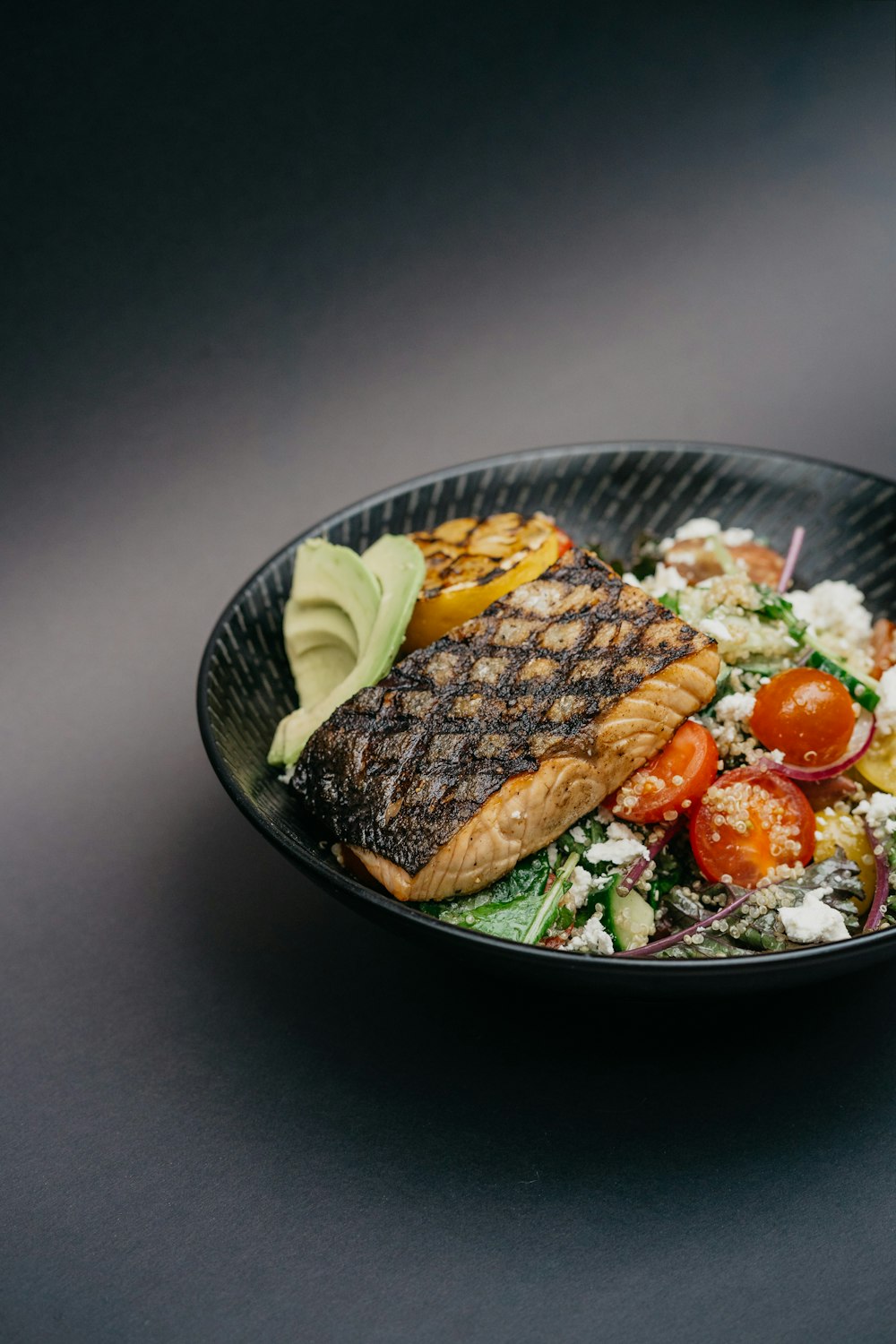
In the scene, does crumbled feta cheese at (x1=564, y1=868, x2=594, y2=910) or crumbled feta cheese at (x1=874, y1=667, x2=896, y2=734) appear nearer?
crumbled feta cheese at (x1=564, y1=868, x2=594, y2=910)

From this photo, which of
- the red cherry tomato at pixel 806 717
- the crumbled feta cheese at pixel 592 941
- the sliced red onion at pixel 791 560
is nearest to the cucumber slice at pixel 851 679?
the red cherry tomato at pixel 806 717

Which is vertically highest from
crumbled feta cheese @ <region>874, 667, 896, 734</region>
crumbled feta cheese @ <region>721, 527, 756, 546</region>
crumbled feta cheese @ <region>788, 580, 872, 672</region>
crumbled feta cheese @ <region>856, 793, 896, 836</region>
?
crumbled feta cheese @ <region>721, 527, 756, 546</region>

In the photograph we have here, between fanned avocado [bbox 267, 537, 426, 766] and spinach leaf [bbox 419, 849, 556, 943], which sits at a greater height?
fanned avocado [bbox 267, 537, 426, 766]

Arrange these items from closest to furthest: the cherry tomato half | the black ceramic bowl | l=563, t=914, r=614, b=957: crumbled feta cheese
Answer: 1. l=563, t=914, r=614, b=957: crumbled feta cheese
2. the black ceramic bowl
3. the cherry tomato half

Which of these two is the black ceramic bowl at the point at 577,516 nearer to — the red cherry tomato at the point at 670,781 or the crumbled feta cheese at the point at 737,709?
the red cherry tomato at the point at 670,781

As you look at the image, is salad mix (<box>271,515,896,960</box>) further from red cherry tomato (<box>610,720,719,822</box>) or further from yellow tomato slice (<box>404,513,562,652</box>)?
yellow tomato slice (<box>404,513,562,652</box>)

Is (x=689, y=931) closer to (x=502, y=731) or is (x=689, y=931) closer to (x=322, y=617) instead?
(x=502, y=731)

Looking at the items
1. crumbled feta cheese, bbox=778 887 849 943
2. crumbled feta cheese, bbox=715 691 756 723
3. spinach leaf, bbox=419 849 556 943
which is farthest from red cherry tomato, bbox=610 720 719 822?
crumbled feta cheese, bbox=778 887 849 943
